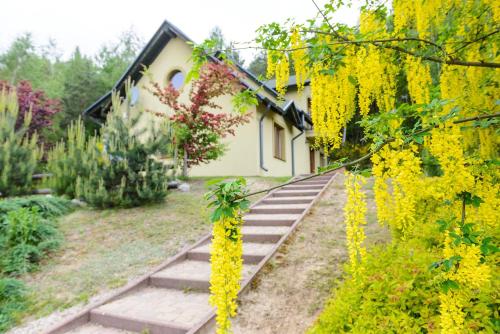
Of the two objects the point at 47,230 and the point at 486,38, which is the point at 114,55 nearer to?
the point at 47,230

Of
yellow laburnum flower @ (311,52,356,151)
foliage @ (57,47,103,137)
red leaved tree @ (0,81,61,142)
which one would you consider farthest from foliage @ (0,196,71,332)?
foliage @ (57,47,103,137)

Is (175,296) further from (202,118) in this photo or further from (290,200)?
(202,118)

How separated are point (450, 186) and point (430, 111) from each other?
1.60 feet

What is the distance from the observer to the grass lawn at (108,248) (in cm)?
425

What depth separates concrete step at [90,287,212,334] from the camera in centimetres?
325

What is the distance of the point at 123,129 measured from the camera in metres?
7.23

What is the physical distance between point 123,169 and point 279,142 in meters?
8.08

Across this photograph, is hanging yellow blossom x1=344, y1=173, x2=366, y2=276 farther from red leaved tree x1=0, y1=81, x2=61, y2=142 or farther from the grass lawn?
red leaved tree x1=0, y1=81, x2=61, y2=142

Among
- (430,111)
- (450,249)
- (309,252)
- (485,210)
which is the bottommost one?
(309,252)

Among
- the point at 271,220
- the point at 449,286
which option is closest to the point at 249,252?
the point at 271,220

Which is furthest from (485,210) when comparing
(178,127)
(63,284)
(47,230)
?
(178,127)

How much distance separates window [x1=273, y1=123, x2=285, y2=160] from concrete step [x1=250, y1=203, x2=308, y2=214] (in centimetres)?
587

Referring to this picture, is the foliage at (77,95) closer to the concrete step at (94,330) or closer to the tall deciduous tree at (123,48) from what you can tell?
the tall deciduous tree at (123,48)

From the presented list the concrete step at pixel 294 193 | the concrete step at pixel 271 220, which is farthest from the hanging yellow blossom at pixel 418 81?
the concrete step at pixel 294 193
